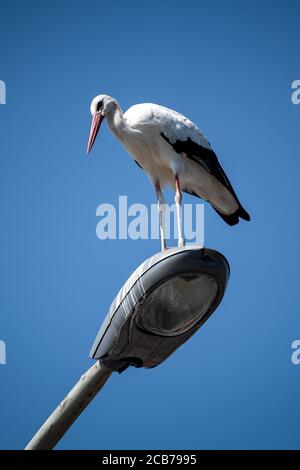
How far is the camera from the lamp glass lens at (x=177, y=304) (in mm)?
5215

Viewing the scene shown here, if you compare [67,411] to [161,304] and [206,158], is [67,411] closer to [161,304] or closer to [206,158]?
[161,304]

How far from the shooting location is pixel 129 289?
5.15 m

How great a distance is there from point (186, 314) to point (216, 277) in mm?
337

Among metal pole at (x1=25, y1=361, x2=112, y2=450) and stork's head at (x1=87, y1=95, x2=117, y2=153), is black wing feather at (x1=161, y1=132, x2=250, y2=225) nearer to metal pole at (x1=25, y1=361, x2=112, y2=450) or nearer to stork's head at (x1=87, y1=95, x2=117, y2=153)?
stork's head at (x1=87, y1=95, x2=117, y2=153)

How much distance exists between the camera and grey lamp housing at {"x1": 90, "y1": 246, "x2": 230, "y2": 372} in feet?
16.9

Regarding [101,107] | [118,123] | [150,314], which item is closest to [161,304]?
[150,314]

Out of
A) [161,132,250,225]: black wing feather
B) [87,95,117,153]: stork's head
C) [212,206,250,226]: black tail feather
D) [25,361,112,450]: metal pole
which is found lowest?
[25,361,112,450]: metal pole

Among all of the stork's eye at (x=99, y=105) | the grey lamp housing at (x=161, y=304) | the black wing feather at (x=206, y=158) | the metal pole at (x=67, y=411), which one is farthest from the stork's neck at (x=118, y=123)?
the metal pole at (x=67, y=411)

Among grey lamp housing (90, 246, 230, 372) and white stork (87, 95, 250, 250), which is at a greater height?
white stork (87, 95, 250, 250)

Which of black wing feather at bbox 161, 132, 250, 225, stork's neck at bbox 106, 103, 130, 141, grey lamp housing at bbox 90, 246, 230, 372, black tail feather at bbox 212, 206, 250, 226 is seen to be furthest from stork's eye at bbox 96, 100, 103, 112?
grey lamp housing at bbox 90, 246, 230, 372

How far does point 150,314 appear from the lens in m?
5.26
